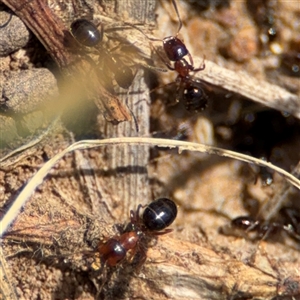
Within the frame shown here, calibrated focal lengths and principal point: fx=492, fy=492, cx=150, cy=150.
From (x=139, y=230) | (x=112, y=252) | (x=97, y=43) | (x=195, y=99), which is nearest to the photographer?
(x=112, y=252)

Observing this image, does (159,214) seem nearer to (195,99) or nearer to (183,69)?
(195,99)

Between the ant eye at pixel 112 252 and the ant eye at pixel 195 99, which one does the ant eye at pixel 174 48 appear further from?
the ant eye at pixel 112 252

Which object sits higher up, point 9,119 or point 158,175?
point 9,119

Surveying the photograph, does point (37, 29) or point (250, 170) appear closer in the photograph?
point (37, 29)

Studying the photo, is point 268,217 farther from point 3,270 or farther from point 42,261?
point 3,270

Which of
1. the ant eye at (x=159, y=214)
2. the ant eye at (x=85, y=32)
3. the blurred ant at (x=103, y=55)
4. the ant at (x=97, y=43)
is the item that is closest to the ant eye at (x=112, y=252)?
the ant eye at (x=159, y=214)

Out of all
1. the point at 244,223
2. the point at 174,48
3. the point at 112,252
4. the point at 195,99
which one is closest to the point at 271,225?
the point at 244,223

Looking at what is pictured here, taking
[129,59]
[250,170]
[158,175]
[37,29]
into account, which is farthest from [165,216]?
[37,29]
